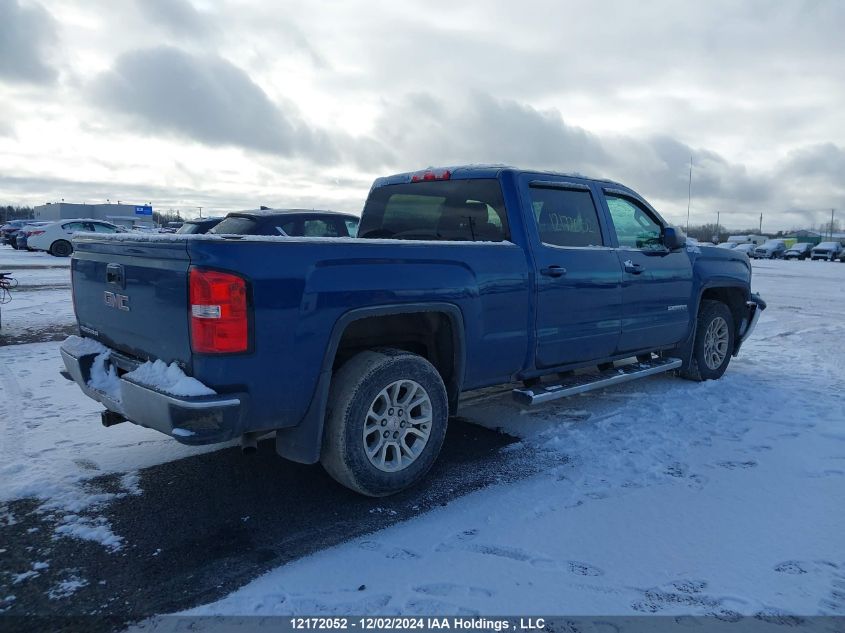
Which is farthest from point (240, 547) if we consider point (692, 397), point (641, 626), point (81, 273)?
point (692, 397)

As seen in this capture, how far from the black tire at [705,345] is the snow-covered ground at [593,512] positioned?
0.39 m

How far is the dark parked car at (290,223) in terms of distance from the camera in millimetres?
9461

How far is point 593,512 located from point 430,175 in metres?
2.81

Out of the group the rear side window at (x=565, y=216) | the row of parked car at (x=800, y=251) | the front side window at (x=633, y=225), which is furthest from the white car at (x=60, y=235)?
Result: the row of parked car at (x=800, y=251)

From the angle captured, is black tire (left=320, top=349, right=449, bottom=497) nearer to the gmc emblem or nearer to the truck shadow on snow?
the truck shadow on snow

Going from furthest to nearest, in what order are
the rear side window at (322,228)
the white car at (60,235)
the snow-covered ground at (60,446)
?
1. the white car at (60,235)
2. the rear side window at (322,228)
3. the snow-covered ground at (60,446)

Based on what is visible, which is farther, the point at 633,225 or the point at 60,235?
the point at 60,235

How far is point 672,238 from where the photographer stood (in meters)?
Answer: 5.55

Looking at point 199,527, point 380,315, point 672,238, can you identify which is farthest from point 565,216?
point 199,527

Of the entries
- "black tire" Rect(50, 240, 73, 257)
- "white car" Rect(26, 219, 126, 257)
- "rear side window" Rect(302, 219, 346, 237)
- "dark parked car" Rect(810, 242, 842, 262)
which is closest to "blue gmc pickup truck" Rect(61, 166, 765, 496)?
"rear side window" Rect(302, 219, 346, 237)

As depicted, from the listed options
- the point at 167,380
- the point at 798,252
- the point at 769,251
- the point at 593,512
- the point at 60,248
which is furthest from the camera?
the point at 769,251

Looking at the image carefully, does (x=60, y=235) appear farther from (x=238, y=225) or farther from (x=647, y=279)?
(x=647, y=279)

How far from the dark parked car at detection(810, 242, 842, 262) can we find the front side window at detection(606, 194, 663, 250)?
153 feet

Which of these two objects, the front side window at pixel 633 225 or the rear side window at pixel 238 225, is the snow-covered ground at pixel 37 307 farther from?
the front side window at pixel 633 225
